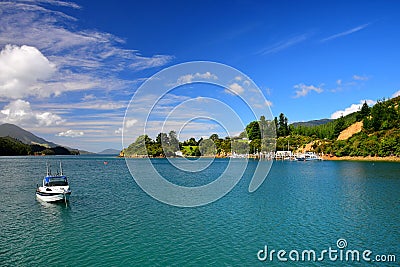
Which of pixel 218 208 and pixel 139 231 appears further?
pixel 218 208

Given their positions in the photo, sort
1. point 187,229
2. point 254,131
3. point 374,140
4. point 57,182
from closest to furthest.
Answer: point 187,229 → point 57,182 → point 374,140 → point 254,131

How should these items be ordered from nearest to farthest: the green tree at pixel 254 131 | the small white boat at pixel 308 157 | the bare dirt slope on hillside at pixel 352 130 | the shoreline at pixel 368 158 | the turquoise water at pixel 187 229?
the turquoise water at pixel 187 229 < the shoreline at pixel 368 158 < the small white boat at pixel 308 157 < the green tree at pixel 254 131 < the bare dirt slope on hillside at pixel 352 130

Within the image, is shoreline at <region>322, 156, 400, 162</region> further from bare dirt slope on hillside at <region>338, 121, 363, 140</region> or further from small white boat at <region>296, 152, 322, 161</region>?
bare dirt slope on hillside at <region>338, 121, 363, 140</region>

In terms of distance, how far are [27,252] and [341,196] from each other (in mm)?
41503

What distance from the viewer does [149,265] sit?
20.1 m

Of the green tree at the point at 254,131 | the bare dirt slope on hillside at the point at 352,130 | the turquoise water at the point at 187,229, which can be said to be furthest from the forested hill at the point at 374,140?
the turquoise water at the point at 187,229

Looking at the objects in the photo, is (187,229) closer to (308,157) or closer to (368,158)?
(368,158)

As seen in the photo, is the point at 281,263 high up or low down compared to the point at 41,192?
down

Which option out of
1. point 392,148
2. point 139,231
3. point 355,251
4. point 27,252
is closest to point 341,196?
point 355,251

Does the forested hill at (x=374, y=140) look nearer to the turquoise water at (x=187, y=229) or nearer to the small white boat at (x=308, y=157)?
the small white boat at (x=308, y=157)

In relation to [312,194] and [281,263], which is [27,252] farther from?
[312,194]

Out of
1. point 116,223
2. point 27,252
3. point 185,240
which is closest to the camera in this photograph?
point 27,252

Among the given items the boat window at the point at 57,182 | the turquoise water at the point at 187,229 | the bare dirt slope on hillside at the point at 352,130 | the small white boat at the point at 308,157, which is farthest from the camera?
the bare dirt slope on hillside at the point at 352,130

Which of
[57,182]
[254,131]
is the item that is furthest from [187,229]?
[254,131]
